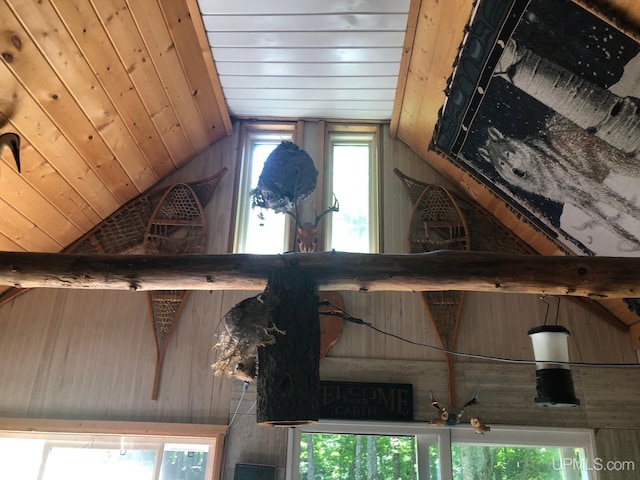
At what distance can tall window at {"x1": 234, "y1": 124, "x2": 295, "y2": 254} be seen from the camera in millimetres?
3535

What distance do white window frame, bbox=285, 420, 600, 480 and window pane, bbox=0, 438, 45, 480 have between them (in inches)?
62.0

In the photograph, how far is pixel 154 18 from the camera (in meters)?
2.59

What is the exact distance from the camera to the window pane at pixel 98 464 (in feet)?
9.70

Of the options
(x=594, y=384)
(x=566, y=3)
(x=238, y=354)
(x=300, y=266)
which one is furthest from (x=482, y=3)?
(x=594, y=384)

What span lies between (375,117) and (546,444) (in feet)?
8.33

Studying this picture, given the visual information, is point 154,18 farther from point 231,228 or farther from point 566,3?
point 566,3

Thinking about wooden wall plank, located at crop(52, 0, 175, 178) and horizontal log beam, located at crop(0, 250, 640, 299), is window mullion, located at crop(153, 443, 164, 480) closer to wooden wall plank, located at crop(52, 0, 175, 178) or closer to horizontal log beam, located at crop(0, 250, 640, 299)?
horizontal log beam, located at crop(0, 250, 640, 299)

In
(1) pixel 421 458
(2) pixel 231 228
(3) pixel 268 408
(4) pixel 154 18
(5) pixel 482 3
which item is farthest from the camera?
(2) pixel 231 228

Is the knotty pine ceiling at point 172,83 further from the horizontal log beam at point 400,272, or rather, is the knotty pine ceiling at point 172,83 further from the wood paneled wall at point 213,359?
the horizontal log beam at point 400,272

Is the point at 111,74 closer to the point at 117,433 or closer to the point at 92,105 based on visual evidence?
the point at 92,105

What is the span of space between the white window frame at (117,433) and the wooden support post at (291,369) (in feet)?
5.32

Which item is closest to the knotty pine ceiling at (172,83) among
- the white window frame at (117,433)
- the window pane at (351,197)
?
the window pane at (351,197)

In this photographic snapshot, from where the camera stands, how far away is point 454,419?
2965mm

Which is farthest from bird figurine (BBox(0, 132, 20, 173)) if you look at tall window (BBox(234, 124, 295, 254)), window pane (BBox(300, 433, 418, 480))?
window pane (BBox(300, 433, 418, 480))
